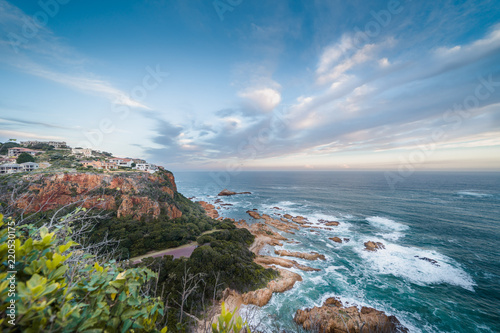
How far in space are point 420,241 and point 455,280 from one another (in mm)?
8307

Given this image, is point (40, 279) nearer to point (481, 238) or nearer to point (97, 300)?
point (97, 300)

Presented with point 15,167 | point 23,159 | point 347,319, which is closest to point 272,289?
point 347,319

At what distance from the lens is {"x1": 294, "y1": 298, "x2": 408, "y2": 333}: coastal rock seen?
33.2 ft

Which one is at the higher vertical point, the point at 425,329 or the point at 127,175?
the point at 127,175

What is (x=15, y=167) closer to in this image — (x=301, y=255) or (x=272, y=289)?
(x=272, y=289)

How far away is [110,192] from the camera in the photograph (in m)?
23.1

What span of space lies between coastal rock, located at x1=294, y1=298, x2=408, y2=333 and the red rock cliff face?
20724mm

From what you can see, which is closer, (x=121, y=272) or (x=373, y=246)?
(x=121, y=272)

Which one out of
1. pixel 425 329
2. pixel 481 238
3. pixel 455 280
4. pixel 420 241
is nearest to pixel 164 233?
pixel 425 329

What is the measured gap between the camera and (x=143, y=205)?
24062mm

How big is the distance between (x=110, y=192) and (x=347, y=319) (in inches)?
1153

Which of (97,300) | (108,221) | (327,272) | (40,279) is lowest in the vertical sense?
(327,272)

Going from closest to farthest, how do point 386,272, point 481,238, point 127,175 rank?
point 386,272 < point 481,238 < point 127,175

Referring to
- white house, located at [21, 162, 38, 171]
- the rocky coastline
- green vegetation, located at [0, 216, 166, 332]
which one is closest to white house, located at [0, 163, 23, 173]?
white house, located at [21, 162, 38, 171]
